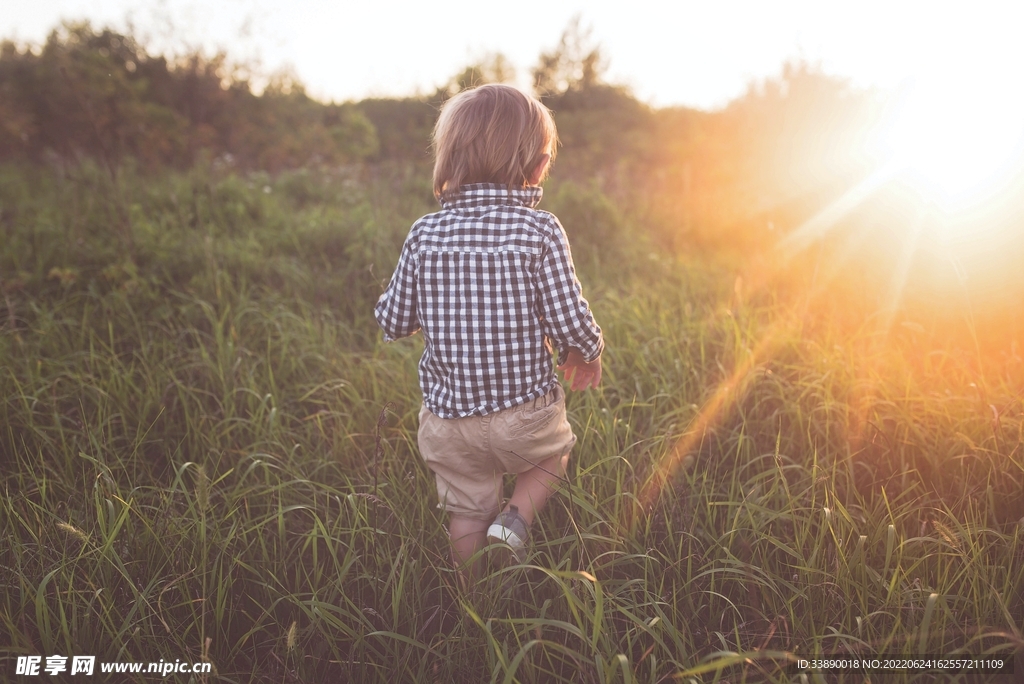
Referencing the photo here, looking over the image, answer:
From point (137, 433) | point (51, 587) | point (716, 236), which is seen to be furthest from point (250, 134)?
point (51, 587)

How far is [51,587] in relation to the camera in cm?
157

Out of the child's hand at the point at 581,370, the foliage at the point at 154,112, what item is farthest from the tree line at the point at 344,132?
the child's hand at the point at 581,370

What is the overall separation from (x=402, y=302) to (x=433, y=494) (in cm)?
71

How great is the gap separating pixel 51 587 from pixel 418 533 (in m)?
1.00

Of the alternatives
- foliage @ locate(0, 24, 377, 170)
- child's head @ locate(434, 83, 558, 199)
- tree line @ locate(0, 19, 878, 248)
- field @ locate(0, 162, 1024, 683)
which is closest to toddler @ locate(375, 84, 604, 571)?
child's head @ locate(434, 83, 558, 199)

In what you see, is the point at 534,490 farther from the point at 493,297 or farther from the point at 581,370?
the point at 493,297

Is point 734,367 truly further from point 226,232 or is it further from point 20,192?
point 20,192

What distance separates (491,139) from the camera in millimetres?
1587

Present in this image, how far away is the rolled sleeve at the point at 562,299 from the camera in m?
1.57

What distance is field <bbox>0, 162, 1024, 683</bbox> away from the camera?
1.44m

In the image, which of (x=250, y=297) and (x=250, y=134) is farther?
(x=250, y=134)

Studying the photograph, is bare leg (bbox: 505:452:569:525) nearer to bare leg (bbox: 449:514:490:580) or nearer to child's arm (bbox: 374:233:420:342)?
bare leg (bbox: 449:514:490:580)

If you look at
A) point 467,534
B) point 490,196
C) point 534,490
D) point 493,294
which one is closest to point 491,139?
point 490,196

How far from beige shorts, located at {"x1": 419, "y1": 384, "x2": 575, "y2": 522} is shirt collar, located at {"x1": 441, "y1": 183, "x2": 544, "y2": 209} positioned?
0.57 m
